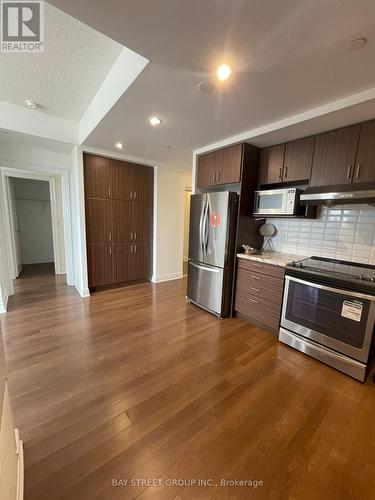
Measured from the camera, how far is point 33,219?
5559mm

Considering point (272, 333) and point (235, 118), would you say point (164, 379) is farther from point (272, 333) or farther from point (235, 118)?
point (235, 118)

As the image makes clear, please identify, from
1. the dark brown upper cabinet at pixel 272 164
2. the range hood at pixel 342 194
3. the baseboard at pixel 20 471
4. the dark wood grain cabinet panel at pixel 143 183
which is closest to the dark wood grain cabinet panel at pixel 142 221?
the dark wood grain cabinet panel at pixel 143 183

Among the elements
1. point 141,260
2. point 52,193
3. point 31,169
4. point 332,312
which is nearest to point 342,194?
point 332,312

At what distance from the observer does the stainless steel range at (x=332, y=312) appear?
1.80 metres

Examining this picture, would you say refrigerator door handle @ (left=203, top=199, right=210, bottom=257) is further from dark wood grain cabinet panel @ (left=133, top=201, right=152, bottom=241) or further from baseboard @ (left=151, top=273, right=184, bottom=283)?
baseboard @ (left=151, top=273, right=184, bottom=283)

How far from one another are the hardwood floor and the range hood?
1.67 metres

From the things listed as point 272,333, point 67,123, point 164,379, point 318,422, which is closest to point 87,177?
point 67,123

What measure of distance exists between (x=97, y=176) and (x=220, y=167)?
212 centimetres

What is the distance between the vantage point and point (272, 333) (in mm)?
2562

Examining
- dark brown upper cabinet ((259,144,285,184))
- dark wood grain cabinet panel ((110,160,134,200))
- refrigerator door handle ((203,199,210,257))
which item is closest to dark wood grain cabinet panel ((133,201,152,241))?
dark wood grain cabinet panel ((110,160,134,200))

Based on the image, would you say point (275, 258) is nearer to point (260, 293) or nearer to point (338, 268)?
point (260, 293)

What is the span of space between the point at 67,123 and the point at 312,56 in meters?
3.16

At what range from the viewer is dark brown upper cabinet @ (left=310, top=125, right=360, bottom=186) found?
6.70 feet

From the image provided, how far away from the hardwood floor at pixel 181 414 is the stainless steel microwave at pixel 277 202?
5.04 feet
